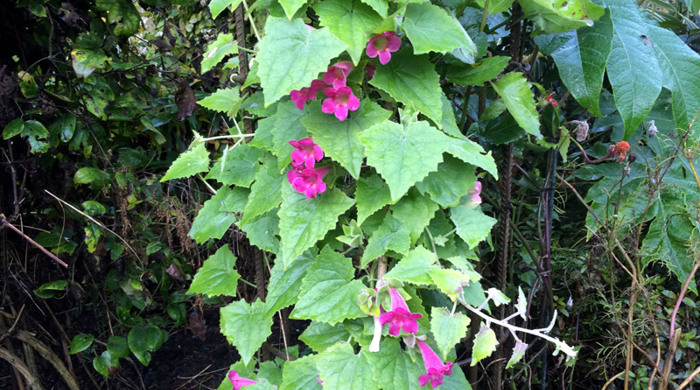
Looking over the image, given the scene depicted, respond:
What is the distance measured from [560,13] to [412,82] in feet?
1.03

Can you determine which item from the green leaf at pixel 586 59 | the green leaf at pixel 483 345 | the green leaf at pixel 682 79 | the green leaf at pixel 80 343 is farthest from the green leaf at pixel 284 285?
the green leaf at pixel 80 343

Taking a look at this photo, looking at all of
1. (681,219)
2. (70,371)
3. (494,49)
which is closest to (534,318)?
(681,219)

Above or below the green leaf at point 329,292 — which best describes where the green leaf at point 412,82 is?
above

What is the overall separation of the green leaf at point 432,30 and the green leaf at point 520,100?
0.18 m

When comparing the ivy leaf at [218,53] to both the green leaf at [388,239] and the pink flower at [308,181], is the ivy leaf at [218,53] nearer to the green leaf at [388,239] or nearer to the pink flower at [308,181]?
the pink flower at [308,181]

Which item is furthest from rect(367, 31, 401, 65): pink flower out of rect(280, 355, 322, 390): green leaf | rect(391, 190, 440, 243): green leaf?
rect(280, 355, 322, 390): green leaf

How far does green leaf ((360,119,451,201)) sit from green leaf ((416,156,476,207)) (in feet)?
0.38

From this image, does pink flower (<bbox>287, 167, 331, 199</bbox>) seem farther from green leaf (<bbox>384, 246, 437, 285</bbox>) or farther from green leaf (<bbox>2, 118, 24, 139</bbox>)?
green leaf (<bbox>2, 118, 24, 139</bbox>)

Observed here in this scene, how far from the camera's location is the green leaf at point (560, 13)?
0.92 m

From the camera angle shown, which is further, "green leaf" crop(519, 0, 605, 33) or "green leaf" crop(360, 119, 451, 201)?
"green leaf" crop(519, 0, 605, 33)

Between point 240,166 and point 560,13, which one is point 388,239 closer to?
point 240,166

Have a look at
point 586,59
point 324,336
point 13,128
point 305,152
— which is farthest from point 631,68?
point 13,128

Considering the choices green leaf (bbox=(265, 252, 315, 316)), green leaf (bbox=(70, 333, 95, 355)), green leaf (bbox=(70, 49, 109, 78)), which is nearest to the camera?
green leaf (bbox=(265, 252, 315, 316))

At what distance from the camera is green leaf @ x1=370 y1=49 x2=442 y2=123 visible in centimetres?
86
